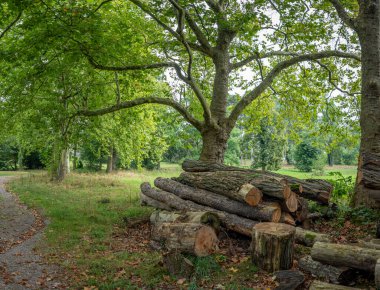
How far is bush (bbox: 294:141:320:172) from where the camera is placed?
5553 centimetres

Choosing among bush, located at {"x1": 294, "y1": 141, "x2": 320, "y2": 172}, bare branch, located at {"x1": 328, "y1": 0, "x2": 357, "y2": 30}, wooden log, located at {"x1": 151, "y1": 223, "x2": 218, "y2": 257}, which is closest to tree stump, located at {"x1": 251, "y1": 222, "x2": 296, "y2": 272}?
wooden log, located at {"x1": 151, "y1": 223, "x2": 218, "y2": 257}

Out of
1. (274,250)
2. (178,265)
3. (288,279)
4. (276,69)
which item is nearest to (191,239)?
(178,265)

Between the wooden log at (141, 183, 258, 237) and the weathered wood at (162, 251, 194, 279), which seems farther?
the wooden log at (141, 183, 258, 237)

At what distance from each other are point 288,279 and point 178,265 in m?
2.24

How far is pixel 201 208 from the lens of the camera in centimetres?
1044

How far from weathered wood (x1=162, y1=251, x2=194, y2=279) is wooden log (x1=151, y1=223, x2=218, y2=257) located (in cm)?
18

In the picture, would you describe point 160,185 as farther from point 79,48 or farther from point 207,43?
point 207,43

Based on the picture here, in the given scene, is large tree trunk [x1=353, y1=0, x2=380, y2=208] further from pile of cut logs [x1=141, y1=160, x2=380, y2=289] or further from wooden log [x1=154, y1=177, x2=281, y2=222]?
wooden log [x1=154, y1=177, x2=281, y2=222]

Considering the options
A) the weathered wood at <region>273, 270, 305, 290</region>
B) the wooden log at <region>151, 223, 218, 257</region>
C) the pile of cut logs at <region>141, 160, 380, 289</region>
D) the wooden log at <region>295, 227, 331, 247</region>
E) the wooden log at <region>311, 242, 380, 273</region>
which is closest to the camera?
the wooden log at <region>311, 242, 380, 273</region>

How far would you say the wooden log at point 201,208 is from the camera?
8883mm

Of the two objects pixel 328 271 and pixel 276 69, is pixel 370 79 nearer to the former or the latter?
pixel 276 69

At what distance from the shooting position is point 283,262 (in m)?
6.83

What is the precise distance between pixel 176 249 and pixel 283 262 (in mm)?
2221

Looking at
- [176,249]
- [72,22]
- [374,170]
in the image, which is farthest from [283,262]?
[72,22]
